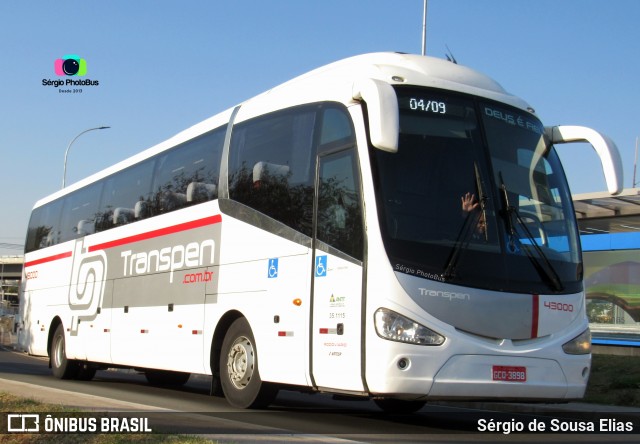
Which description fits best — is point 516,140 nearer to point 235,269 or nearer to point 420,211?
point 420,211

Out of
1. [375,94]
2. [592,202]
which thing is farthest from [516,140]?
[592,202]

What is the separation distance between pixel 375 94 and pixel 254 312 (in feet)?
11.6

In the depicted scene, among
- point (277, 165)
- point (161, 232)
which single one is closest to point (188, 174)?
point (161, 232)

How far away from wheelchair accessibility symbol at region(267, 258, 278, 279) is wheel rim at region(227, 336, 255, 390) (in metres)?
1.02

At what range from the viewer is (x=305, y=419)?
10625 mm

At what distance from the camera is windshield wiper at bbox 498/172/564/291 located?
30.3 feet

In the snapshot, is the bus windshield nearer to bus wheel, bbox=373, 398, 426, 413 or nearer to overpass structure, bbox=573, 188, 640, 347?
bus wheel, bbox=373, 398, 426, 413

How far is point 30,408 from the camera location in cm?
926

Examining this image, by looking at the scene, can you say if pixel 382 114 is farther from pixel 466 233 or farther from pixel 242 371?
pixel 242 371

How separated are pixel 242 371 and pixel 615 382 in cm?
799

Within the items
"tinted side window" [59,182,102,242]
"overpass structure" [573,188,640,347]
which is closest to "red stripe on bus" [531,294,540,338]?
"tinted side window" [59,182,102,242]

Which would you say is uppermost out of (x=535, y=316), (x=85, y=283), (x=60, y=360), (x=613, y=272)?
(x=613, y=272)

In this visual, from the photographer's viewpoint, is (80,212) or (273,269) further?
(80,212)

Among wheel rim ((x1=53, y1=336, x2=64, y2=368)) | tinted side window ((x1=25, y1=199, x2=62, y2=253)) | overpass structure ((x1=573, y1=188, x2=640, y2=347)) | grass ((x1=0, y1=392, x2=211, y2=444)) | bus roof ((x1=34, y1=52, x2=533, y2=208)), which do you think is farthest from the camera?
overpass structure ((x1=573, y1=188, x2=640, y2=347))
